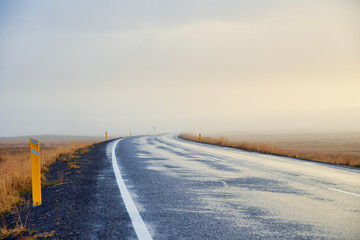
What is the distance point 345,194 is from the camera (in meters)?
6.41

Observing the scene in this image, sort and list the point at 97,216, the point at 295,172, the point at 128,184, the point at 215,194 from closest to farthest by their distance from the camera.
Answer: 1. the point at 97,216
2. the point at 215,194
3. the point at 128,184
4. the point at 295,172

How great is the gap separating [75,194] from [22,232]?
2495 millimetres

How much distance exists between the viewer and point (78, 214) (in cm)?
495

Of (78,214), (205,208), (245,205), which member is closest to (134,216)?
(78,214)

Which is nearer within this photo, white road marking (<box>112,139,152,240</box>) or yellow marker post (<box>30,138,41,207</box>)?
white road marking (<box>112,139,152,240</box>)

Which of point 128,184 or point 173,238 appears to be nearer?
point 173,238

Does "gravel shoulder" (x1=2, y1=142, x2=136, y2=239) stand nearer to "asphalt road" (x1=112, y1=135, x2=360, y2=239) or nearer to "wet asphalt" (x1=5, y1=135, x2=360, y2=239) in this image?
"wet asphalt" (x1=5, y1=135, x2=360, y2=239)

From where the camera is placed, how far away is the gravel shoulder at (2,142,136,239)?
13.2ft

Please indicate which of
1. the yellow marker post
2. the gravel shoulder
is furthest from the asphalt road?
the yellow marker post

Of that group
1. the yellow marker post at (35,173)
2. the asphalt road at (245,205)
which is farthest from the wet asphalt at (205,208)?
the yellow marker post at (35,173)

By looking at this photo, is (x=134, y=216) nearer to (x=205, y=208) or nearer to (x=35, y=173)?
(x=205, y=208)

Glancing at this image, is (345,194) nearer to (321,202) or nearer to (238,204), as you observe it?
(321,202)

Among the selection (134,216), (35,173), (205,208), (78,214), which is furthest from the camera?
(35,173)

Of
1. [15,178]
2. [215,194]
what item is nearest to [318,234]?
[215,194]
